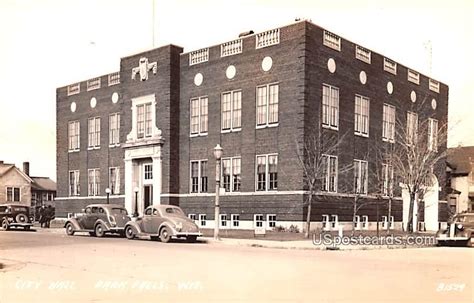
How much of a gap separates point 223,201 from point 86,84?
19337mm

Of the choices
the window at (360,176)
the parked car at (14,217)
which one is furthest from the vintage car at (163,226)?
the window at (360,176)

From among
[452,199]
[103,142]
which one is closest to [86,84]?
[103,142]

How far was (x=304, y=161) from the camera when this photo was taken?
30781mm

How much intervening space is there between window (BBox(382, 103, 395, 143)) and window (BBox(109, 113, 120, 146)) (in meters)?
20.0

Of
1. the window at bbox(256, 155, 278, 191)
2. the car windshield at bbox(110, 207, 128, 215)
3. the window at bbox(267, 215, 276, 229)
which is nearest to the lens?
the car windshield at bbox(110, 207, 128, 215)

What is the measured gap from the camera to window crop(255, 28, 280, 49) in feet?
107

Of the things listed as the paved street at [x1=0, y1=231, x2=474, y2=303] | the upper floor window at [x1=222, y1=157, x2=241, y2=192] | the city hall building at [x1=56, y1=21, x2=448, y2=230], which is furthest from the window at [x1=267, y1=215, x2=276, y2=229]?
the paved street at [x1=0, y1=231, x2=474, y2=303]

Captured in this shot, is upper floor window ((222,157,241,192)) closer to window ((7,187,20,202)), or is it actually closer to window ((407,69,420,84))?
window ((407,69,420,84))

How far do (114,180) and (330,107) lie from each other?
1852 cm

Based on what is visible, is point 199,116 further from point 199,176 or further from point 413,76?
point 413,76

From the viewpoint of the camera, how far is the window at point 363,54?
36059 mm

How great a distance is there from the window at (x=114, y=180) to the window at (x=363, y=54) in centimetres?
1977

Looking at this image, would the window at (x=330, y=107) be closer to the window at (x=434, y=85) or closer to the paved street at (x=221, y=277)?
the window at (x=434, y=85)

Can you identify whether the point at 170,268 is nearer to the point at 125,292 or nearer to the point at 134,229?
the point at 125,292
